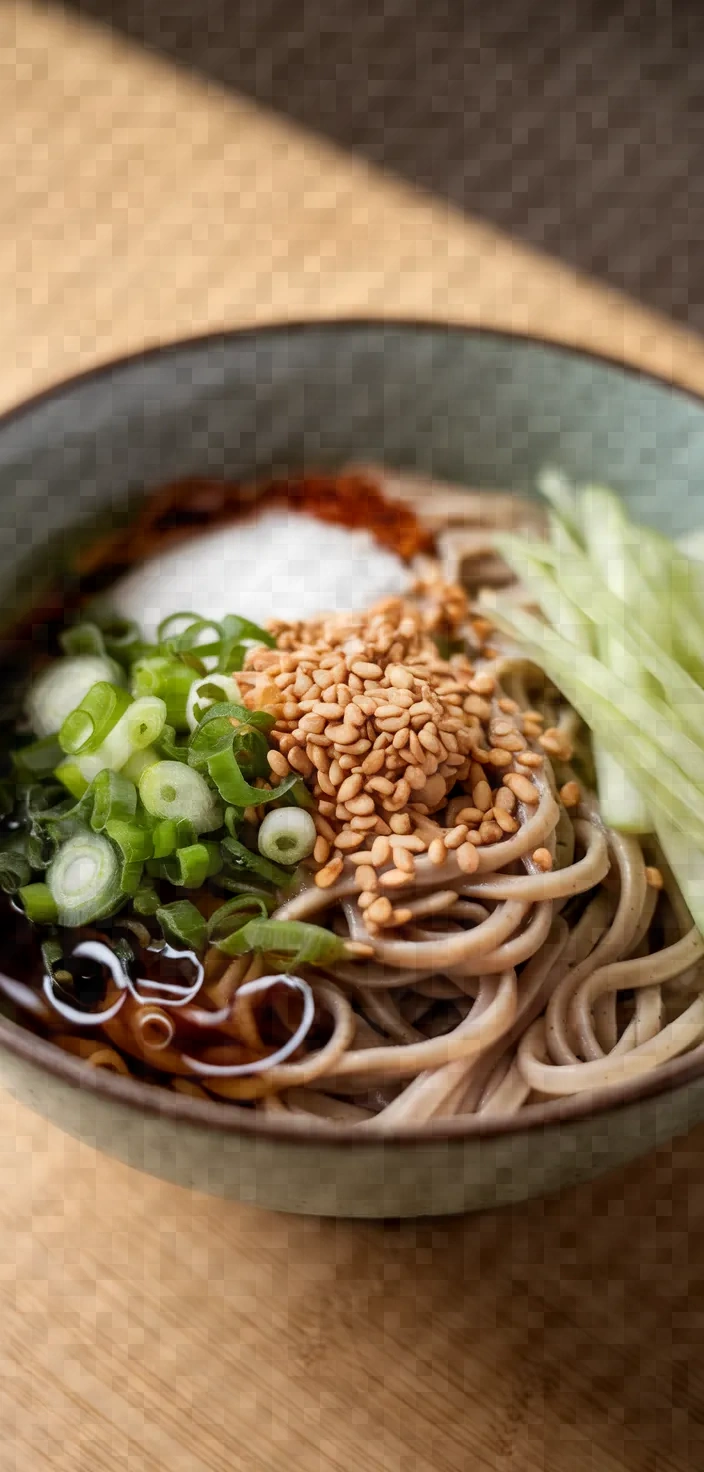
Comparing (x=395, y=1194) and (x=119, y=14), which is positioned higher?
(x=119, y=14)

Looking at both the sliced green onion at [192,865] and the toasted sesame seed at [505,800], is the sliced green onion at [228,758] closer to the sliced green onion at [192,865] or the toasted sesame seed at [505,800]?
the sliced green onion at [192,865]

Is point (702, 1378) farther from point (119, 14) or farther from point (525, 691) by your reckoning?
point (119, 14)

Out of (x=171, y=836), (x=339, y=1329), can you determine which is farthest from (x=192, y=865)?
(x=339, y=1329)

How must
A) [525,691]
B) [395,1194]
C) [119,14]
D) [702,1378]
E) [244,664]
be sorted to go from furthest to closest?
1. [119,14]
2. [525,691]
3. [244,664]
4. [702,1378]
5. [395,1194]

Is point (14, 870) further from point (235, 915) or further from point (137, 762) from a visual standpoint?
point (235, 915)

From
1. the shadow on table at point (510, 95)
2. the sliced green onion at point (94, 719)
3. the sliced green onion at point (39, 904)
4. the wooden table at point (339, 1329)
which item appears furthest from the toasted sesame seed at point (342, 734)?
the shadow on table at point (510, 95)

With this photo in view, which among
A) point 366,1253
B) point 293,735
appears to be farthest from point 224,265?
point 366,1253

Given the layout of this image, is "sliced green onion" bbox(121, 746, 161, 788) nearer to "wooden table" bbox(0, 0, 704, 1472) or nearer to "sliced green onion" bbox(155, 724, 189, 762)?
"sliced green onion" bbox(155, 724, 189, 762)
